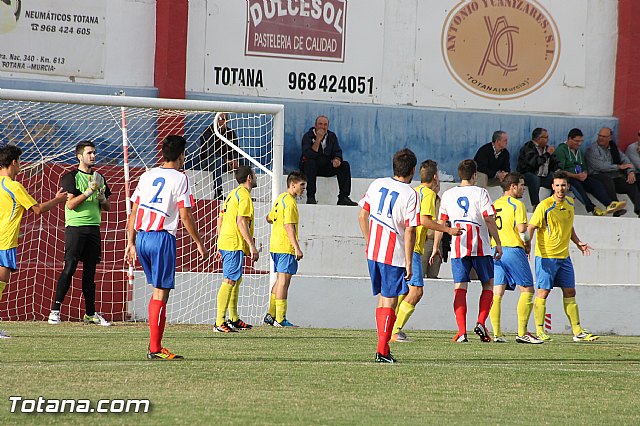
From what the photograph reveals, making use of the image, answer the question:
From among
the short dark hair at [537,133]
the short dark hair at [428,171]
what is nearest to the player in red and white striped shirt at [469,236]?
the short dark hair at [428,171]

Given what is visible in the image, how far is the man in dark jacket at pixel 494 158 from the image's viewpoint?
18.0m

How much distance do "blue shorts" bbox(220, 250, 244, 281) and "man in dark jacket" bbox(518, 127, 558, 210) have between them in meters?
7.06

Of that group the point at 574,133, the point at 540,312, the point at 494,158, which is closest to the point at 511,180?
the point at 540,312

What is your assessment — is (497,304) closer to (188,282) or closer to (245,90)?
(188,282)

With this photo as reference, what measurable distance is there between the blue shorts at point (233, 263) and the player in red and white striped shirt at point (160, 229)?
3.67 metres

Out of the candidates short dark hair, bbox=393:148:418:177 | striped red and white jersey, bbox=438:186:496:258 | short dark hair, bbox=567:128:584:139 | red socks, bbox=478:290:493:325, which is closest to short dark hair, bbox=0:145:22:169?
short dark hair, bbox=393:148:418:177

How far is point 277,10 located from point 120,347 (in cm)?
1000

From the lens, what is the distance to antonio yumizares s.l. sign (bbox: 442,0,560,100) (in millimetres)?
19406

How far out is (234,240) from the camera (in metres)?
12.4

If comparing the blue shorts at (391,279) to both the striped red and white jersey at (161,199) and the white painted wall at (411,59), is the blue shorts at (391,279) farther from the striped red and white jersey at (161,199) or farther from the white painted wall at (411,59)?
the white painted wall at (411,59)

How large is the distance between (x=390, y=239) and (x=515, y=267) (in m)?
3.94

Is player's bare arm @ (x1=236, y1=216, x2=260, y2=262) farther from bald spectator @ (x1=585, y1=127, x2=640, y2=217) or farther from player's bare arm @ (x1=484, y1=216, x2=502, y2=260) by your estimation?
bald spectator @ (x1=585, y1=127, x2=640, y2=217)

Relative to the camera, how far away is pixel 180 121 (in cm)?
1628

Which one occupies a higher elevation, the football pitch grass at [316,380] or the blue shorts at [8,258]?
the blue shorts at [8,258]
